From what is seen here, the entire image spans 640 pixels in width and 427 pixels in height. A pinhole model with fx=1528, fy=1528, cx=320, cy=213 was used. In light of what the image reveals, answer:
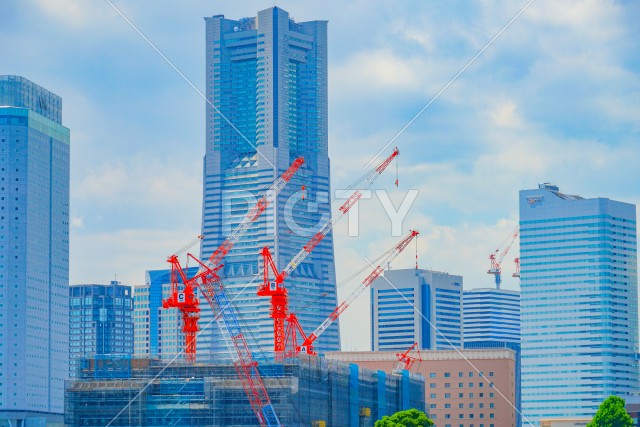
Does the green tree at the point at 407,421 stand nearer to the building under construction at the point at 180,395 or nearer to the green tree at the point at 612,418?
the green tree at the point at 612,418

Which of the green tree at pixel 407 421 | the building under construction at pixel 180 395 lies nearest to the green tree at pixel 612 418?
the green tree at pixel 407 421

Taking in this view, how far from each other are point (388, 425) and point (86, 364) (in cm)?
5121

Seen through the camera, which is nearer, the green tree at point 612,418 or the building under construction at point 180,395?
the green tree at point 612,418

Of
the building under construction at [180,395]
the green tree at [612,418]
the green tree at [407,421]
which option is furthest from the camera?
the building under construction at [180,395]

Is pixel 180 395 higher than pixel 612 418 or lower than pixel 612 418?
higher

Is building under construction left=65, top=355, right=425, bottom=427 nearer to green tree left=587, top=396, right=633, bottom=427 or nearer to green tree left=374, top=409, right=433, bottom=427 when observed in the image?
green tree left=374, top=409, right=433, bottom=427

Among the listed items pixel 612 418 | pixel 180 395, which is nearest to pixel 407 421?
pixel 612 418

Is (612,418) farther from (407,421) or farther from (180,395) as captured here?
(180,395)

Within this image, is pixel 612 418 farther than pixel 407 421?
Yes

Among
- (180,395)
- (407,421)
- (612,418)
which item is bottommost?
(612,418)

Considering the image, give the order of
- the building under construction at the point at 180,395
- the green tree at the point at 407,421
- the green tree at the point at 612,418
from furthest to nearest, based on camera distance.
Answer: the building under construction at the point at 180,395
the green tree at the point at 612,418
the green tree at the point at 407,421

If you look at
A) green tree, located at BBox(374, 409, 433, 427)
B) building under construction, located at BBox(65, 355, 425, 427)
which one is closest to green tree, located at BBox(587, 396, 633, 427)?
green tree, located at BBox(374, 409, 433, 427)

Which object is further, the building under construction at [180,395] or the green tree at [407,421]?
the building under construction at [180,395]

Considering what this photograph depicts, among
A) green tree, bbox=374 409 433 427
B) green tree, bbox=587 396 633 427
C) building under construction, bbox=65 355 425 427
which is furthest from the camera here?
building under construction, bbox=65 355 425 427
